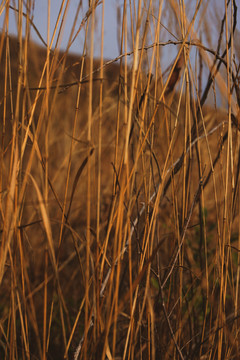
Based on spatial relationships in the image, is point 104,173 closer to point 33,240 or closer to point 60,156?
point 60,156

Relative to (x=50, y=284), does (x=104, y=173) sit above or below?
above

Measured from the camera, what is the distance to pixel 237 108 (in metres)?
0.67

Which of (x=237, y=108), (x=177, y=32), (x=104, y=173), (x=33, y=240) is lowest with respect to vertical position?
(x=33, y=240)

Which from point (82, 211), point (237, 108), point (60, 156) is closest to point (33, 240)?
point (82, 211)

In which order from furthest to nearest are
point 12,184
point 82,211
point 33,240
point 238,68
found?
1. point 82,211
2. point 33,240
3. point 238,68
4. point 12,184

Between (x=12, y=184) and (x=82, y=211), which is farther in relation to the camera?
(x=82, y=211)

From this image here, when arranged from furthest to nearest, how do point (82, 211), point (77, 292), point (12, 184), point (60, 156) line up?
point (60, 156) < point (82, 211) < point (77, 292) < point (12, 184)

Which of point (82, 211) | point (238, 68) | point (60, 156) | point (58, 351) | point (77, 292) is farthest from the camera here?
point (60, 156)

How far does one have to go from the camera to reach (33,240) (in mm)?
1682

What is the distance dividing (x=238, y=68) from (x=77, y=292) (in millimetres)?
962

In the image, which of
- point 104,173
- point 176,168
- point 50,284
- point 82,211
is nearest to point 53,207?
point 82,211

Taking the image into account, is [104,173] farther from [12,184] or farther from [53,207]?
[12,184]

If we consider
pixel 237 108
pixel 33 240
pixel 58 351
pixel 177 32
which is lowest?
pixel 58 351

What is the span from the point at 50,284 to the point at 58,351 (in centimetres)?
43
